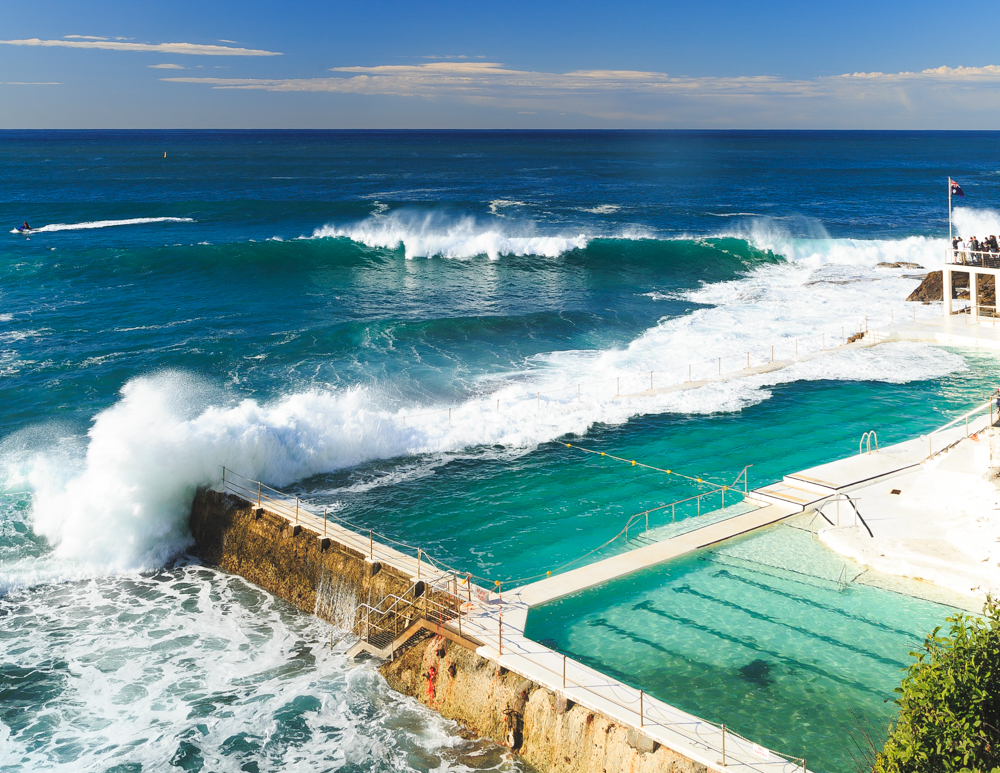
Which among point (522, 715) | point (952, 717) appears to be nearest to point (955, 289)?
point (522, 715)

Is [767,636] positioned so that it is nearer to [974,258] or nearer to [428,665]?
[428,665]

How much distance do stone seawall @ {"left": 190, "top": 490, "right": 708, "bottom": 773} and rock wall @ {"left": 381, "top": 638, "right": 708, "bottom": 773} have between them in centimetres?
1

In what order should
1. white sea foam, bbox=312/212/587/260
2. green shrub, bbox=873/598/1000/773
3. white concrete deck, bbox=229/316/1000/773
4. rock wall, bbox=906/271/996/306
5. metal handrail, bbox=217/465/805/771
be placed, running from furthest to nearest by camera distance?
white sea foam, bbox=312/212/587/260 → rock wall, bbox=906/271/996/306 → white concrete deck, bbox=229/316/1000/773 → metal handrail, bbox=217/465/805/771 → green shrub, bbox=873/598/1000/773

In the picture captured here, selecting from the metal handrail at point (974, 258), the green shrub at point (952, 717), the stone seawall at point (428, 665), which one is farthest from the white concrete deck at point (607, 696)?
the metal handrail at point (974, 258)

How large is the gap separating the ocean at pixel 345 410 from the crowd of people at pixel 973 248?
3940 millimetres

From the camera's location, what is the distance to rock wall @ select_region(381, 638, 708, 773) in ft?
30.6

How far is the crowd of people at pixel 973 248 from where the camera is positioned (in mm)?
29344

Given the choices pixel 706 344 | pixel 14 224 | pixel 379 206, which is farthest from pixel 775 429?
pixel 14 224

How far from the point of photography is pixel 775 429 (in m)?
21.7

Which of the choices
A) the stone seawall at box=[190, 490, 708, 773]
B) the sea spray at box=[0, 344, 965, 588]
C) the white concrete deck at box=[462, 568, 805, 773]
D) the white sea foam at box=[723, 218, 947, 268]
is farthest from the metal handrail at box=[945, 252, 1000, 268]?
the stone seawall at box=[190, 490, 708, 773]

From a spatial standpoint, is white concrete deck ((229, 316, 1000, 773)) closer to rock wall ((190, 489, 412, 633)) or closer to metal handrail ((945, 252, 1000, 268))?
rock wall ((190, 489, 412, 633))

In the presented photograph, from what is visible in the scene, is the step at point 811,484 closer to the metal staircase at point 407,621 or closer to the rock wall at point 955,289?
the metal staircase at point 407,621

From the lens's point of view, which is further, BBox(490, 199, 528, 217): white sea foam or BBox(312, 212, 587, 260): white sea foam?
BBox(490, 199, 528, 217): white sea foam

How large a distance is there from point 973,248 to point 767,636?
24.0 meters
